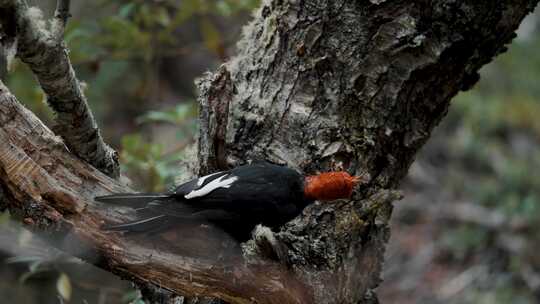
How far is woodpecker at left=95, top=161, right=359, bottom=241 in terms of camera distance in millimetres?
2232

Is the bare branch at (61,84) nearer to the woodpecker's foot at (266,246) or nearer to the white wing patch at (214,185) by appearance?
the white wing patch at (214,185)

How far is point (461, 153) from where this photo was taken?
7.42m

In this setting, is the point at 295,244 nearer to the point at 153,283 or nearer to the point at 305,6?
the point at 153,283

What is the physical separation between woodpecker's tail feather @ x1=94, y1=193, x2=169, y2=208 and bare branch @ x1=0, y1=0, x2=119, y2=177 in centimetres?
19

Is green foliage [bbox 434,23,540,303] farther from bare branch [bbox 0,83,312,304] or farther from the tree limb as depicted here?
the tree limb

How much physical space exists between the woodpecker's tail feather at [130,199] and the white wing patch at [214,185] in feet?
0.34

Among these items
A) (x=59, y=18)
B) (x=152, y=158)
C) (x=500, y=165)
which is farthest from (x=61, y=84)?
(x=500, y=165)

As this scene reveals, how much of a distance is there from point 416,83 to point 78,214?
1344 mm

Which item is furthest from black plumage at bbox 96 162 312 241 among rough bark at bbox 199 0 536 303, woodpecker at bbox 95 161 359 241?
rough bark at bbox 199 0 536 303

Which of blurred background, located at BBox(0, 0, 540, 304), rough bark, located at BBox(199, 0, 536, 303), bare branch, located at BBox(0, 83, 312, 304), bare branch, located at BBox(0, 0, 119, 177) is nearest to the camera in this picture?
bare branch, located at BBox(0, 0, 119, 177)

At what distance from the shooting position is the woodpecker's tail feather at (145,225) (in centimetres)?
218

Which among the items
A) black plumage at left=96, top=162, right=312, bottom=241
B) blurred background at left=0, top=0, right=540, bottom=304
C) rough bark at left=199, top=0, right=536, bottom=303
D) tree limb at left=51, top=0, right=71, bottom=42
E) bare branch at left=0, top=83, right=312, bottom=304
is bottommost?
bare branch at left=0, top=83, right=312, bottom=304

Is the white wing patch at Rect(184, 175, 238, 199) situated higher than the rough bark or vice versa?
the rough bark

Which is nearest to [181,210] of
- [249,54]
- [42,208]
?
[42,208]
